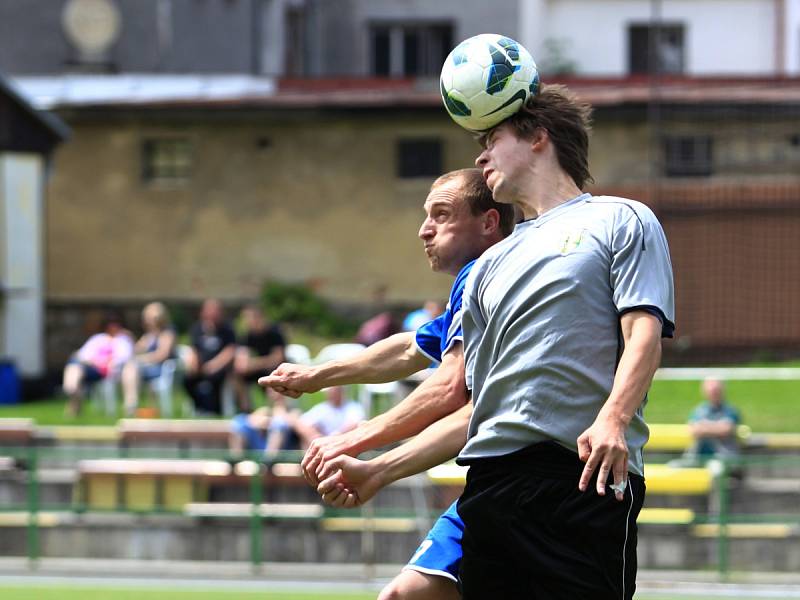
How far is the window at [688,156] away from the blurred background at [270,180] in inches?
1.4

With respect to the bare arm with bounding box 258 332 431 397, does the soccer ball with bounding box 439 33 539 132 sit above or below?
above

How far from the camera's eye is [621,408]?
3.80 metres

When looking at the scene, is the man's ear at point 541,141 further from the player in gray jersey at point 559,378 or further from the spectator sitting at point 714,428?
the spectator sitting at point 714,428

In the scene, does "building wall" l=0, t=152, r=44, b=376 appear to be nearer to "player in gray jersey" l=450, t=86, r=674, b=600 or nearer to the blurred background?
the blurred background

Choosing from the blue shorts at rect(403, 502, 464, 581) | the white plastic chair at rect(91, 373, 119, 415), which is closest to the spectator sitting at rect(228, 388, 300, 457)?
the white plastic chair at rect(91, 373, 119, 415)

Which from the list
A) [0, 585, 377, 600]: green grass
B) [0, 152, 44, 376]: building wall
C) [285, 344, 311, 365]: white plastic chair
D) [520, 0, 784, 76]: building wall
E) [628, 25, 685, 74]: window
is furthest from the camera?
[628, 25, 685, 74]: window

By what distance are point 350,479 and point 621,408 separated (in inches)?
36.1

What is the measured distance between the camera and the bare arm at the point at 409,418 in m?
4.44

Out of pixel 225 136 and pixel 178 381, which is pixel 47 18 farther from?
pixel 178 381

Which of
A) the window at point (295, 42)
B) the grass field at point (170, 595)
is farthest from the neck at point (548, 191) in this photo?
the window at point (295, 42)


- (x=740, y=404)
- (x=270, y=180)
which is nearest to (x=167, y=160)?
(x=270, y=180)

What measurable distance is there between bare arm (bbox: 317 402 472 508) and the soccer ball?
0.79m

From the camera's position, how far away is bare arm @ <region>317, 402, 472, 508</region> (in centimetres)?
437

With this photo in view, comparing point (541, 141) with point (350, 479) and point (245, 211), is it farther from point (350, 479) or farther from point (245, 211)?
point (245, 211)
